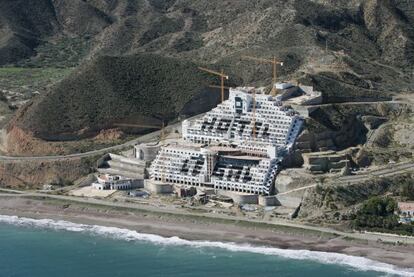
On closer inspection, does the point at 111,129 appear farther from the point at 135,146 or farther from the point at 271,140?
the point at 271,140

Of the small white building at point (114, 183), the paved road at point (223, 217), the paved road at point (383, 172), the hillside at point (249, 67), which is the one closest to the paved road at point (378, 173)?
the paved road at point (383, 172)

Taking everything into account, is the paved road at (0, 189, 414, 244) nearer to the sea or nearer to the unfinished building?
the sea

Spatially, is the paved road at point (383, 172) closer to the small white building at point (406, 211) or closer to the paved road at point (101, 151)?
the small white building at point (406, 211)

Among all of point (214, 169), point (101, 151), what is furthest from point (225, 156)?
point (101, 151)

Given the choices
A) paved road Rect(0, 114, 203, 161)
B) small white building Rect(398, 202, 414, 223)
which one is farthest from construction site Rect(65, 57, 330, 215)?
small white building Rect(398, 202, 414, 223)

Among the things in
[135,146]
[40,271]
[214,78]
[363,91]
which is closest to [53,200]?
[135,146]

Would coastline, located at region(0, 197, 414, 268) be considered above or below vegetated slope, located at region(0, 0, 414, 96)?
below
